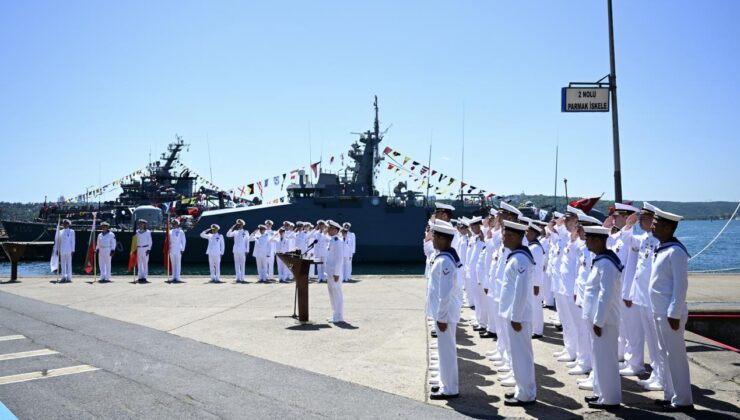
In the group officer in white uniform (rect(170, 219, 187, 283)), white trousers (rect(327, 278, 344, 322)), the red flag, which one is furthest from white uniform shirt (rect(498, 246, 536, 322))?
officer in white uniform (rect(170, 219, 187, 283))

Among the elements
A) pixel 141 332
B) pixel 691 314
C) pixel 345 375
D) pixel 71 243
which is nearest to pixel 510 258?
pixel 345 375

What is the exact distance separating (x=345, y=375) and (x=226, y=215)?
23209 millimetres

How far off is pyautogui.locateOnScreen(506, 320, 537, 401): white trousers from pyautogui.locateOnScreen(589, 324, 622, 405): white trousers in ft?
1.71

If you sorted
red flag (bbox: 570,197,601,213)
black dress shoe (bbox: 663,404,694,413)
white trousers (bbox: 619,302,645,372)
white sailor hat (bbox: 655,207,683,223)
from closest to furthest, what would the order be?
1. black dress shoe (bbox: 663,404,694,413)
2. white sailor hat (bbox: 655,207,683,223)
3. white trousers (bbox: 619,302,645,372)
4. red flag (bbox: 570,197,601,213)

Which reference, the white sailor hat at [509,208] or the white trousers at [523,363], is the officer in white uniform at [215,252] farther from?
the white trousers at [523,363]

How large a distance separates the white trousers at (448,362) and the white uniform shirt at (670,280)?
5.67ft

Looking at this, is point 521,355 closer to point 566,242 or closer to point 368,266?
point 566,242

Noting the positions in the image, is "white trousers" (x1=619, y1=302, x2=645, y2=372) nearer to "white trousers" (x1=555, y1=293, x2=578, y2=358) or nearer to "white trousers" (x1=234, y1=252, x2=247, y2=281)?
"white trousers" (x1=555, y1=293, x2=578, y2=358)

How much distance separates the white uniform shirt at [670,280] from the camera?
4.56 m

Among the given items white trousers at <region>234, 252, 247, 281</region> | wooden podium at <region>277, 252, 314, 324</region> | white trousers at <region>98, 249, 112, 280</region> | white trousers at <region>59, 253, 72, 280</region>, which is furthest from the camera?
white trousers at <region>234, 252, 247, 281</region>

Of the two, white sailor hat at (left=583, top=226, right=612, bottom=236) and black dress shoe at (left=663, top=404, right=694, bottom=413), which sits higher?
white sailor hat at (left=583, top=226, right=612, bottom=236)

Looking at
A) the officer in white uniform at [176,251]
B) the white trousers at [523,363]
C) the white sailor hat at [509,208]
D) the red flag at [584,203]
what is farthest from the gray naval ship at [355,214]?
the white trousers at [523,363]

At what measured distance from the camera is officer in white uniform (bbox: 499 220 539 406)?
465 cm

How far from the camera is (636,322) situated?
5.90 meters
